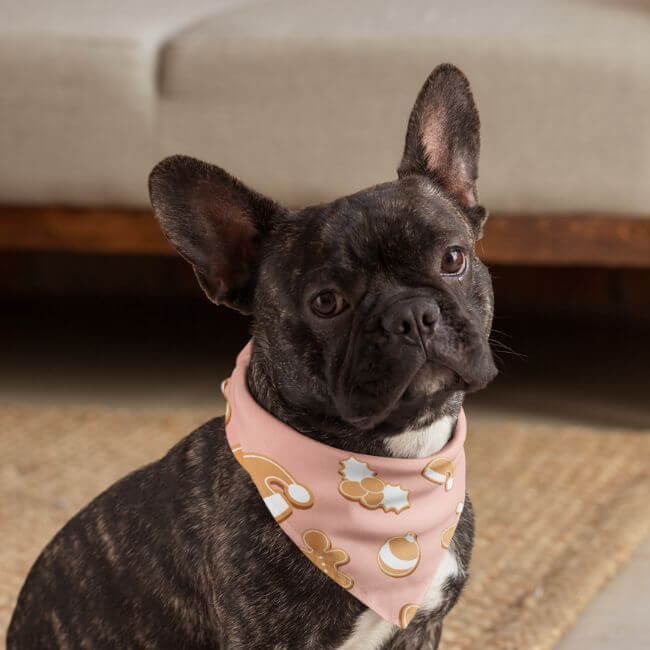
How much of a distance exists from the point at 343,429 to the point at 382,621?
21cm

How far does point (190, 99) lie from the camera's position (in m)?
2.37

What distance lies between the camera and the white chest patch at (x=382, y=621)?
1.33 m

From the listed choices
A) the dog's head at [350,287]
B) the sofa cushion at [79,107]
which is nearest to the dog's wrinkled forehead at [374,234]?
the dog's head at [350,287]

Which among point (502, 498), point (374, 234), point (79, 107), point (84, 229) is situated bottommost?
point (502, 498)

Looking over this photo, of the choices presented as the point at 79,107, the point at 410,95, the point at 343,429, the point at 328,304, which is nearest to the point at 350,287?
the point at 328,304

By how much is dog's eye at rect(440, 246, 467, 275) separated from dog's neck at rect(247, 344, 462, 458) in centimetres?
15

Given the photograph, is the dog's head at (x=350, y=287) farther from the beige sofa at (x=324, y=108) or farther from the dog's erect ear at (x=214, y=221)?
the beige sofa at (x=324, y=108)

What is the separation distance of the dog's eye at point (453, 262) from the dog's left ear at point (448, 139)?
141 mm

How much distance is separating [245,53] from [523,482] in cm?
93

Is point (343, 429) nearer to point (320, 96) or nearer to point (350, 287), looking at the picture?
point (350, 287)

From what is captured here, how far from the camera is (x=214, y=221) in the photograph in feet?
4.51

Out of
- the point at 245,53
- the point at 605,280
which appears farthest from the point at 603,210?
the point at 605,280

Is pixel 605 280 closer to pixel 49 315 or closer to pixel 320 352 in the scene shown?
pixel 49 315

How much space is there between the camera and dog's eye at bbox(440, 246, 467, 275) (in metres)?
1.31
